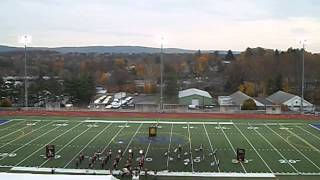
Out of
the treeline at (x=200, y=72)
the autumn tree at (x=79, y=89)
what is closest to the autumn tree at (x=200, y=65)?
the treeline at (x=200, y=72)

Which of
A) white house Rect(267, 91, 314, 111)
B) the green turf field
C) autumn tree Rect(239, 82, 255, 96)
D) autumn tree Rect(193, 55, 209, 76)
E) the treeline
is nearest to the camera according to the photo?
the green turf field

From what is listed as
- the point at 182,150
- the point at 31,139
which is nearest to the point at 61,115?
the point at 31,139

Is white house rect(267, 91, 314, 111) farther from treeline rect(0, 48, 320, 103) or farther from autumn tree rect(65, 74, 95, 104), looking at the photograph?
autumn tree rect(65, 74, 95, 104)

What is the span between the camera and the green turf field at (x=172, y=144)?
17784 millimetres

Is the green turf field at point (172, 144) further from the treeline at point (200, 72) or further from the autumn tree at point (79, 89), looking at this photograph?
the treeline at point (200, 72)

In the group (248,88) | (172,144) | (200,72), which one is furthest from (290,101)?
(200,72)

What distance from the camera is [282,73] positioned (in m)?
61.7

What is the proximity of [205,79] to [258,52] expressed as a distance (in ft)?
40.9

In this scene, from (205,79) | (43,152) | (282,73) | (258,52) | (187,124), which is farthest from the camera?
(258,52)

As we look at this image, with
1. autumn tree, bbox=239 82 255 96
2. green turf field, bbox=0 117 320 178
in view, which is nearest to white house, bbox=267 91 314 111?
autumn tree, bbox=239 82 255 96

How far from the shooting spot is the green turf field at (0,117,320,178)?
700 inches

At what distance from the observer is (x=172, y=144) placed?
2183cm

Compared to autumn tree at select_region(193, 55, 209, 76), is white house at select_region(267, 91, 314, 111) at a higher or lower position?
lower

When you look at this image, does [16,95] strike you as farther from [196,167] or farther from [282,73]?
[196,167]
